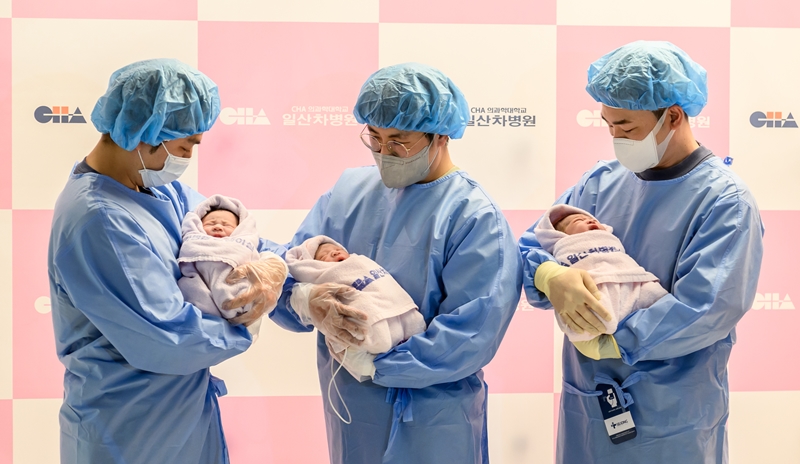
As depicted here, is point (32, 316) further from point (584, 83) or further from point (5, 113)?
point (584, 83)

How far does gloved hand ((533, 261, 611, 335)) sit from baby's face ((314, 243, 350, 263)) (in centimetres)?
58

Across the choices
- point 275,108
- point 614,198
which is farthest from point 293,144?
point 614,198

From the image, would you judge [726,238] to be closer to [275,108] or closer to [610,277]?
[610,277]

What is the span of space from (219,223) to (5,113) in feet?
4.77

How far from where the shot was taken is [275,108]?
308 cm

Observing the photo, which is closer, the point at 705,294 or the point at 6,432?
the point at 705,294

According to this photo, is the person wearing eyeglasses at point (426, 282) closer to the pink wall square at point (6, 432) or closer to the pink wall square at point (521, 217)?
the pink wall square at point (521, 217)

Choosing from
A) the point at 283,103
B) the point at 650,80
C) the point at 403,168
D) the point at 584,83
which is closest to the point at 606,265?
the point at 650,80

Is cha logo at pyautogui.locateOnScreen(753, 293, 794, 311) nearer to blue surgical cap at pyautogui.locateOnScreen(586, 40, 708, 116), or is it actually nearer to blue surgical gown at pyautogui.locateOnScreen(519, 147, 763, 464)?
blue surgical gown at pyautogui.locateOnScreen(519, 147, 763, 464)

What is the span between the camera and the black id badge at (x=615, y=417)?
2.09 metres

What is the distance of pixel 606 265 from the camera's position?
205 centimetres

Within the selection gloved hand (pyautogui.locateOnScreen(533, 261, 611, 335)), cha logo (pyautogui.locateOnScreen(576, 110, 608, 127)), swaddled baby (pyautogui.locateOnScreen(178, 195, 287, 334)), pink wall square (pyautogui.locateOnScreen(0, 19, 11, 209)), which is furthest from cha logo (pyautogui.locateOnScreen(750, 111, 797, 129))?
pink wall square (pyautogui.locateOnScreen(0, 19, 11, 209))

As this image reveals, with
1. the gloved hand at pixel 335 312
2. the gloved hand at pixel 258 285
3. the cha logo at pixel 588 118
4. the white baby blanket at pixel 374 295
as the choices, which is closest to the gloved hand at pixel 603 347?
the white baby blanket at pixel 374 295

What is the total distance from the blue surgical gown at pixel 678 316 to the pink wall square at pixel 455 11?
1.11 m
